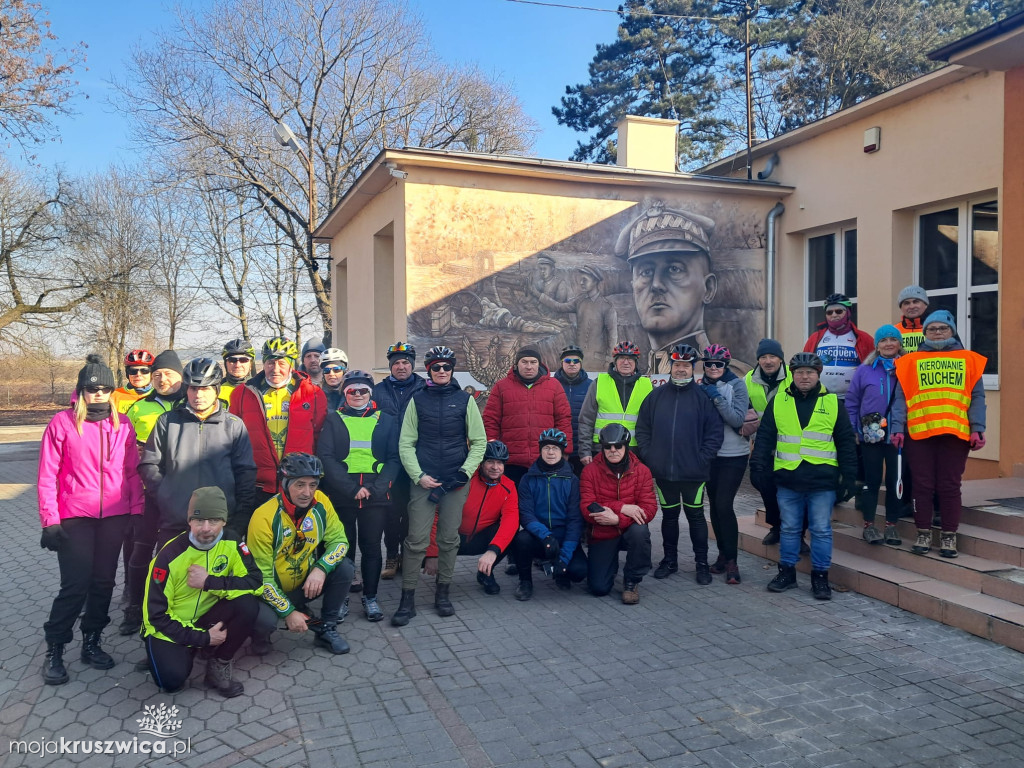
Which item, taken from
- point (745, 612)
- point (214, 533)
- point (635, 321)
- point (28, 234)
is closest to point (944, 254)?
point (635, 321)

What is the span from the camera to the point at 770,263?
1224cm

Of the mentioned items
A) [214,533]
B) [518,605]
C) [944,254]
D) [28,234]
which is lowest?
[518,605]

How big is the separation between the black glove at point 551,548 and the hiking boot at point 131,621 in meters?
3.04

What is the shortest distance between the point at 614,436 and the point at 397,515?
76.6 inches

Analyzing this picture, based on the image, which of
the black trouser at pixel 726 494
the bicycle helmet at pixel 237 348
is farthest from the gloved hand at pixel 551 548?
Answer: the bicycle helmet at pixel 237 348

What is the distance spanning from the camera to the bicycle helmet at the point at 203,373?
4.73m

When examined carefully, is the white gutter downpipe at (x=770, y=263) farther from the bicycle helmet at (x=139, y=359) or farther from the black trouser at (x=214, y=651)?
the black trouser at (x=214, y=651)

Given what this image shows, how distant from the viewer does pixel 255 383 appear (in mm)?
5691

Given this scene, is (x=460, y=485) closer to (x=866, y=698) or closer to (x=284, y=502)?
(x=284, y=502)

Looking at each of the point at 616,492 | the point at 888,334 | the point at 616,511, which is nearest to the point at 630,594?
the point at 616,511

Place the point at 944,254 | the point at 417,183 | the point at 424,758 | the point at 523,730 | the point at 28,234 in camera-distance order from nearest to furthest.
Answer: the point at 424,758
the point at 523,730
the point at 944,254
the point at 417,183
the point at 28,234

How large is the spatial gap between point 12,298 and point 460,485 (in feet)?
90.2

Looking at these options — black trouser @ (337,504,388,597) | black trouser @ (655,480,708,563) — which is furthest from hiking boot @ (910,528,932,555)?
black trouser @ (337,504,388,597)

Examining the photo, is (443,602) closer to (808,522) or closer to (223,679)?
(223,679)
